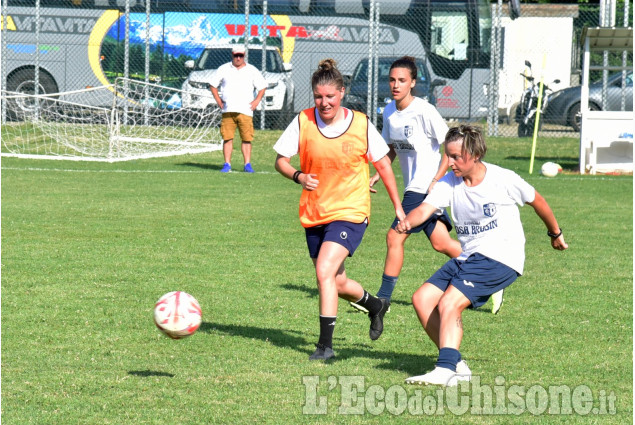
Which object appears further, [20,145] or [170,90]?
[170,90]

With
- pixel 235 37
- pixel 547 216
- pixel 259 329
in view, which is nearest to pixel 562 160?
pixel 235 37

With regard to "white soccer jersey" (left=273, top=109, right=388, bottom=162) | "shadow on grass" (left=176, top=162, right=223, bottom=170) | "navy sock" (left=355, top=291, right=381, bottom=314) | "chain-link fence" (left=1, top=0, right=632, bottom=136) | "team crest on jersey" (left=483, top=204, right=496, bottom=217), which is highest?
"chain-link fence" (left=1, top=0, right=632, bottom=136)

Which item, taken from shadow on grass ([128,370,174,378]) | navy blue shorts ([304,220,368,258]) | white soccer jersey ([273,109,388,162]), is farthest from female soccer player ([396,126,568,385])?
shadow on grass ([128,370,174,378])

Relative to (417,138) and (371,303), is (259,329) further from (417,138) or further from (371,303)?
(417,138)

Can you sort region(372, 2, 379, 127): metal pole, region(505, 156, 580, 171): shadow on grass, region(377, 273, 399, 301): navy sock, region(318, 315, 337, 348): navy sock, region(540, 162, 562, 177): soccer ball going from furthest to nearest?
region(372, 2, 379, 127): metal pole < region(505, 156, 580, 171): shadow on grass < region(540, 162, 562, 177): soccer ball < region(377, 273, 399, 301): navy sock < region(318, 315, 337, 348): navy sock

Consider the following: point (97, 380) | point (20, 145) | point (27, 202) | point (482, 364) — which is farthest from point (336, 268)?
point (20, 145)

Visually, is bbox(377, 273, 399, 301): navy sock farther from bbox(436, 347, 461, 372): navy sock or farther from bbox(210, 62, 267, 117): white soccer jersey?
bbox(210, 62, 267, 117): white soccer jersey

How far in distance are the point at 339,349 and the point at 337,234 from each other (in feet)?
2.39

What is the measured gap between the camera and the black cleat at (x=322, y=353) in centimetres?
565

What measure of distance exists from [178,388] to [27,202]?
27.4 feet

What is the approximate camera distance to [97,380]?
5.12 metres

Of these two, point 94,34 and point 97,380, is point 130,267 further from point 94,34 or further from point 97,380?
point 94,34

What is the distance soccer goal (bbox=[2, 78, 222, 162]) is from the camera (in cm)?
1967

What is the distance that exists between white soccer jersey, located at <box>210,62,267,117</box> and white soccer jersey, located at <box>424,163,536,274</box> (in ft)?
38.9
